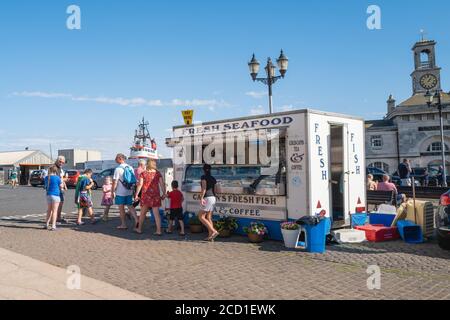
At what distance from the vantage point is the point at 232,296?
16.6ft

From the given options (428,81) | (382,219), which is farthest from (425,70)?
(382,219)

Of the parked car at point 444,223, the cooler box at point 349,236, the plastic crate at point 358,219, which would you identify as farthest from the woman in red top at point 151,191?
the parked car at point 444,223

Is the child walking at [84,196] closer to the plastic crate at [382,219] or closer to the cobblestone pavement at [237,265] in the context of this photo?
the cobblestone pavement at [237,265]

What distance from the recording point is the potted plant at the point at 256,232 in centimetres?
838

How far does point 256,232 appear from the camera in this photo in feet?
27.5

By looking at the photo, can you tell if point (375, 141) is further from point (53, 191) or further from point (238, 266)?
point (238, 266)

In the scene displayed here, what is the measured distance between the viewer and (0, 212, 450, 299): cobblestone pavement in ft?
17.1

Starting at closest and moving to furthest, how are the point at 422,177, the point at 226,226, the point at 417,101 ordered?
the point at 226,226, the point at 422,177, the point at 417,101

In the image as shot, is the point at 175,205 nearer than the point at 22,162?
Yes

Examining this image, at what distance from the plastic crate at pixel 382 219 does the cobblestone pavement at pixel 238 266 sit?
1.28 meters

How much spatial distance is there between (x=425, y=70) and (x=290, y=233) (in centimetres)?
5663
